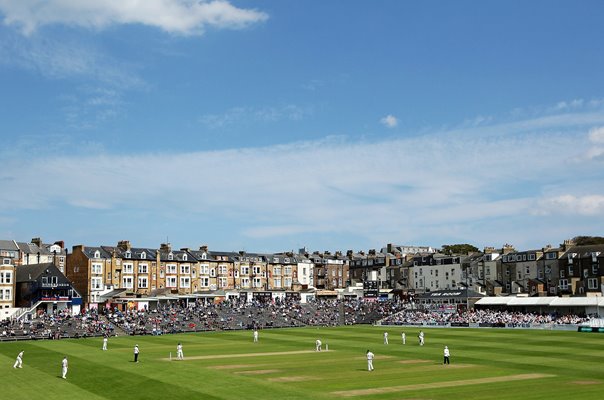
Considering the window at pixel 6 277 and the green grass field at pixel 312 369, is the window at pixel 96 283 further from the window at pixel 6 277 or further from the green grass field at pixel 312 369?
the green grass field at pixel 312 369

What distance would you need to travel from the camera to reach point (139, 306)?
116m

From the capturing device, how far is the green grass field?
39.1m

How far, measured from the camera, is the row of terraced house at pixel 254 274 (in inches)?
4240

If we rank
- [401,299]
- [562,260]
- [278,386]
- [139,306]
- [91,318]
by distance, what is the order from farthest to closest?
[401,299], [562,260], [139,306], [91,318], [278,386]

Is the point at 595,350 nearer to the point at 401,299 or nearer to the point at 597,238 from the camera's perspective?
the point at 401,299

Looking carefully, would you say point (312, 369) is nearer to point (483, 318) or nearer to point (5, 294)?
point (483, 318)

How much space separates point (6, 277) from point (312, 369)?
7081 centimetres


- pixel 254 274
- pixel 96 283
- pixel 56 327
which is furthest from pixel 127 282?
pixel 56 327

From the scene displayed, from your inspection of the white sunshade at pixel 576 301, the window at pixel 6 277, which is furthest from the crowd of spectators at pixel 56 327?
the white sunshade at pixel 576 301

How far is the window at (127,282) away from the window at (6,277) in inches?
842

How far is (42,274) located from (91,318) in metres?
12.9

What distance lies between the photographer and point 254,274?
14338 centimetres

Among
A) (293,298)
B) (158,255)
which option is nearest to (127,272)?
(158,255)

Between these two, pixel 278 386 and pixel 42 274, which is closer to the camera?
pixel 278 386
